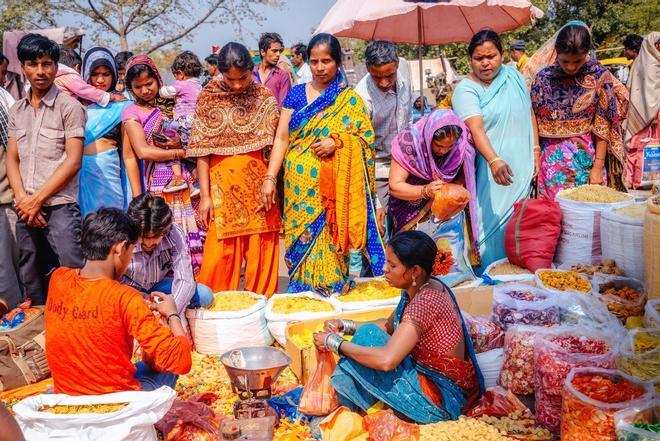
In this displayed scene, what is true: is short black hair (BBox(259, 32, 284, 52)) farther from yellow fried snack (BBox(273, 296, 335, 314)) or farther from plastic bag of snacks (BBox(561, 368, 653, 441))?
plastic bag of snacks (BBox(561, 368, 653, 441))

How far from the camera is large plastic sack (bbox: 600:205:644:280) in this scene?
414cm

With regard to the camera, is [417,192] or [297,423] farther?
[417,192]

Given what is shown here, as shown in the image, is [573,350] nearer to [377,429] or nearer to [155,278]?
[377,429]

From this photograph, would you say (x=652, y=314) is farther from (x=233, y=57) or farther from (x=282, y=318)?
(x=233, y=57)

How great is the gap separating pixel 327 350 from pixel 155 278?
1364mm

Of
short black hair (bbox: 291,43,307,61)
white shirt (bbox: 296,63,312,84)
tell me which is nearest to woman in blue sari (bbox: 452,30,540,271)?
white shirt (bbox: 296,63,312,84)

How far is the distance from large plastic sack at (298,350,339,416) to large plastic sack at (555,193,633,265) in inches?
92.1

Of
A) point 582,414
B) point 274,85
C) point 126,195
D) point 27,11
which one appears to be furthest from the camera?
point 27,11

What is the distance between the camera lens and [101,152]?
4.88m

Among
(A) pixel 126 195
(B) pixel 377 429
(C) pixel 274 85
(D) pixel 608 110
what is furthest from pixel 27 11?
(B) pixel 377 429

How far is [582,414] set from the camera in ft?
9.02

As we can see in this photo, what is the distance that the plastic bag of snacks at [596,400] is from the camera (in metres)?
2.69

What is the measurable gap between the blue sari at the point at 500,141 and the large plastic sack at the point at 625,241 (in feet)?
2.40

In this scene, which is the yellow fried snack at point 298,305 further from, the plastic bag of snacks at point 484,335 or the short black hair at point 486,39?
the short black hair at point 486,39
